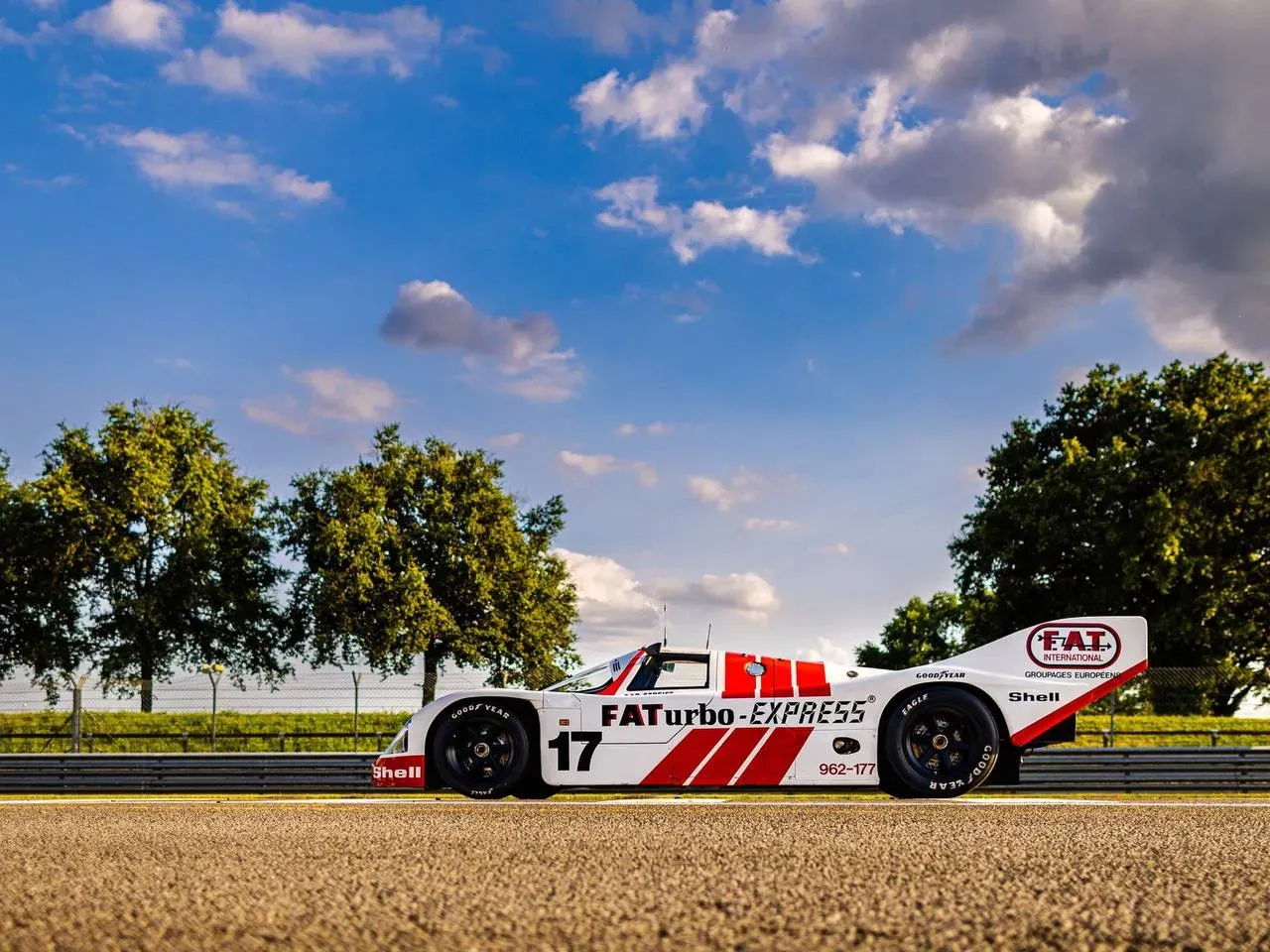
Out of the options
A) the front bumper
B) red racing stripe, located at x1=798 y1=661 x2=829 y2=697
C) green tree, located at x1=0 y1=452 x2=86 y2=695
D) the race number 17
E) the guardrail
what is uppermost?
green tree, located at x1=0 y1=452 x2=86 y2=695

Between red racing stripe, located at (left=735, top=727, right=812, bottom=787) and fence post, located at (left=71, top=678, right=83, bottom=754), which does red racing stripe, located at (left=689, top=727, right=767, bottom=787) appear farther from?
fence post, located at (left=71, top=678, right=83, bottom=754)

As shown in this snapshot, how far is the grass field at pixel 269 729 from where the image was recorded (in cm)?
2422

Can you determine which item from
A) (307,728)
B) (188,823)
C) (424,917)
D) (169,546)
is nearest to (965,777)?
(188,823)

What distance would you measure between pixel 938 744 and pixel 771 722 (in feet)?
4.32

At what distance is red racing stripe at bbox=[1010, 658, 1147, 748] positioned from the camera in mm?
9641

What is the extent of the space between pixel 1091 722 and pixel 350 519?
2381cm

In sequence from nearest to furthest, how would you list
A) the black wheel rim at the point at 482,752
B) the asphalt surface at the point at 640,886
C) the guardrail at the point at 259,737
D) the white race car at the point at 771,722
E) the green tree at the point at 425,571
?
the asphalt surface at the point at 640,886
the white race car at the point at 771,722
the black wheel rim at the point at 482,752
the guardrail at the point at 259,737
the green tree at the point at 425,571

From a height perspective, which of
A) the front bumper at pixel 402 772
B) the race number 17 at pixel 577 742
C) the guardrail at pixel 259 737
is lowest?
the guardrail at pixel 259 737

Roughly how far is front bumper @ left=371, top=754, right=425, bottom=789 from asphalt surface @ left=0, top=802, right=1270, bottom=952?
6.14 ft

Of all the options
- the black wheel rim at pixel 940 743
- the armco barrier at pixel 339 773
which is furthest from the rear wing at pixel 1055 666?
the armco barrier at pixel 339 773

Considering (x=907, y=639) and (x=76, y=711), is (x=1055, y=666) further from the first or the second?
(x=907, y=639)

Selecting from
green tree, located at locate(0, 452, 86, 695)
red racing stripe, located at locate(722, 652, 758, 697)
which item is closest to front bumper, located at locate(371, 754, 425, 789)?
red racing stripe, located at locate(722, 652, 758, 697)

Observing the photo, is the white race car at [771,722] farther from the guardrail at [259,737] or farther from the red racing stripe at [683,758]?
the guardrail at [259,737]

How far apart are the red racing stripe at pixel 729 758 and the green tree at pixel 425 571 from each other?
1095 inches
